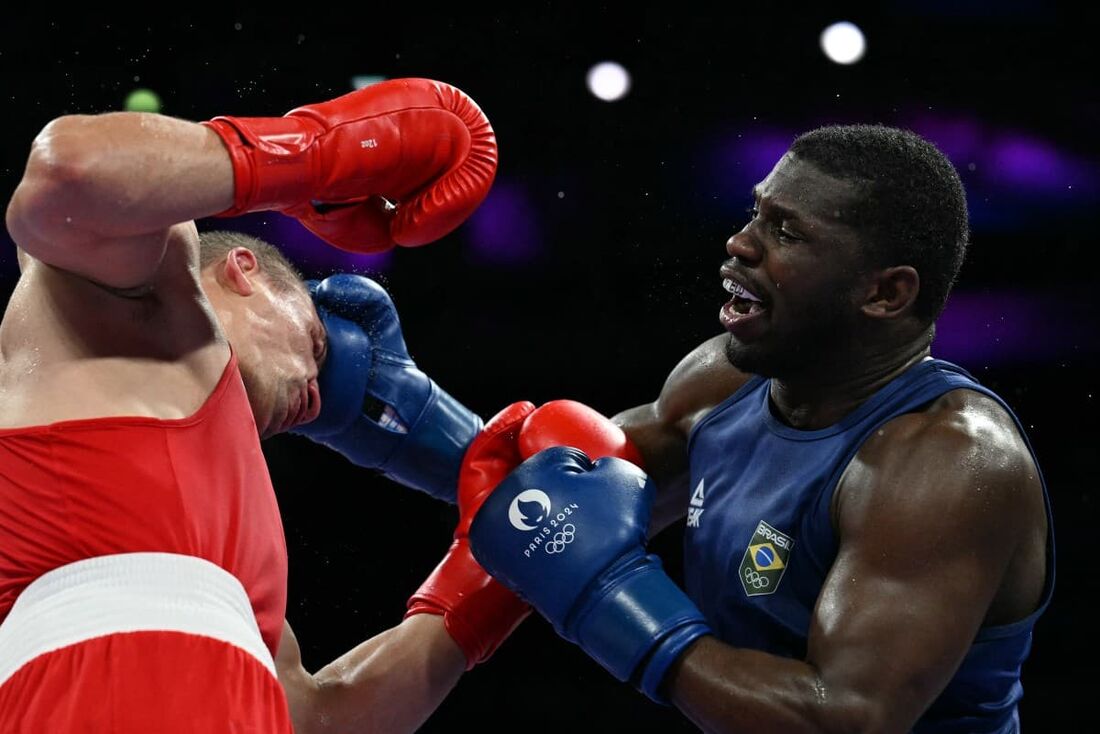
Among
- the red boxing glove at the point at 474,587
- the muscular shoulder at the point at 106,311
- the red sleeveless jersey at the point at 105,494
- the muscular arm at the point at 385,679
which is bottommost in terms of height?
the muscular arm at the point at 385,679

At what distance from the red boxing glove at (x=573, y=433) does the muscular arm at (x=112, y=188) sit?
1.06m

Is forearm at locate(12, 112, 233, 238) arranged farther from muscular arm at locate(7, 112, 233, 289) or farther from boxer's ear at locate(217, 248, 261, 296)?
boxer's ear at locate(217, 248, 261, 296)

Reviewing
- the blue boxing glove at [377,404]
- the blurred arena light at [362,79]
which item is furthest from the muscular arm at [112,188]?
the blurred arena light at [362,79]

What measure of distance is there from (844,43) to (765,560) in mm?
2931

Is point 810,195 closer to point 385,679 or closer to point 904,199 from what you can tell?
point 904,199

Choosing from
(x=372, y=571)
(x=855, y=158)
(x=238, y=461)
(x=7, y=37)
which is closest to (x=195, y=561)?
(x=238, y=461)

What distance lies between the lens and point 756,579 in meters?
2.28

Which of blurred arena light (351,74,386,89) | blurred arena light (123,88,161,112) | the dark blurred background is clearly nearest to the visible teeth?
the dark blurred background

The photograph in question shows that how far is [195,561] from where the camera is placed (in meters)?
1.81

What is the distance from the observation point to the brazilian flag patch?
2.26 m

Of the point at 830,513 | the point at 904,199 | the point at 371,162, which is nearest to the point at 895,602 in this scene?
the point at 830,513

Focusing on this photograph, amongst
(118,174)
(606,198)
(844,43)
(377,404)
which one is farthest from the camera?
(606,198)

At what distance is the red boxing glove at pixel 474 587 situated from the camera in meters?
2.64

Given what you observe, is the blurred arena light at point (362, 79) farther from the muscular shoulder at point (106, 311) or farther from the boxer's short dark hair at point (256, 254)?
the muscular shoulder at point (106, 311)
